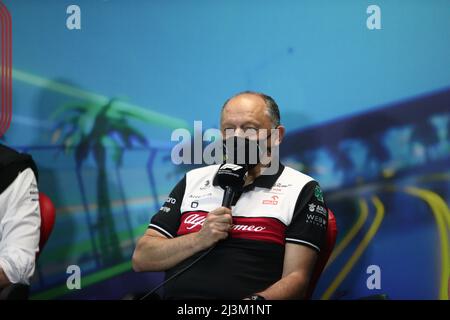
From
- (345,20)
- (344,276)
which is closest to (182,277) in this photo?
(344,276)

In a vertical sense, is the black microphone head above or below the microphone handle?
above

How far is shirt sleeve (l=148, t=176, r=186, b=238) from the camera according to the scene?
2.34m

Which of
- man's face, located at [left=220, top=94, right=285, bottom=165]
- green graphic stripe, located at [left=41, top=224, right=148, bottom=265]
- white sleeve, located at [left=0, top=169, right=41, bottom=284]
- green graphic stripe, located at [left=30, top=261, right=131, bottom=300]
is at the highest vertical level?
man's face, located at [left=220, top=94, right=285, bottom=165]

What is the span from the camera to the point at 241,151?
2.16 m

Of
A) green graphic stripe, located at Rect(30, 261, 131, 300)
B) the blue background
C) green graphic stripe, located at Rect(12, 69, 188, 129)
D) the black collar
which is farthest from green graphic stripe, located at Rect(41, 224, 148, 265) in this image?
the black collar

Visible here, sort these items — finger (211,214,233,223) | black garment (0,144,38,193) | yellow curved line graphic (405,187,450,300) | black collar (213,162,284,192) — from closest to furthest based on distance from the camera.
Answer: finger (211,214,233,223) → black collar (213,162,284,192) → black garment (0,144,38,193) → yellow curved line graphic (405,187,450,300)

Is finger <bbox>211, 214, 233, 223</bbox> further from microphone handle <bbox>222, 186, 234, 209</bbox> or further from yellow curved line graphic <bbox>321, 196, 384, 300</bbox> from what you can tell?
yellow curved line graphic <bbox>321, 196, 384, 300</bbox>

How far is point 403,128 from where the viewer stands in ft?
9.38

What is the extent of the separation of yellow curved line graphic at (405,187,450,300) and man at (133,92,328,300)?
0.87m

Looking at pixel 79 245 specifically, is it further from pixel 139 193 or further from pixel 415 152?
pixel 415 152

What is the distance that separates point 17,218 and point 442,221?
2.02 m

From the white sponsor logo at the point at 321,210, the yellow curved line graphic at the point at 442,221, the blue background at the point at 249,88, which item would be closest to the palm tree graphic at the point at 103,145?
the blue background at the point at 249,88

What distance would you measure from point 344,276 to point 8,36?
226cm

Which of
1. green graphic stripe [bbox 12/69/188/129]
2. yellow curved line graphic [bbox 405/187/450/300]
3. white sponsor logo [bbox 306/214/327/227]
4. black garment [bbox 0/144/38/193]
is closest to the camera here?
white sponsor logo [bbox 306/214/327/227]
